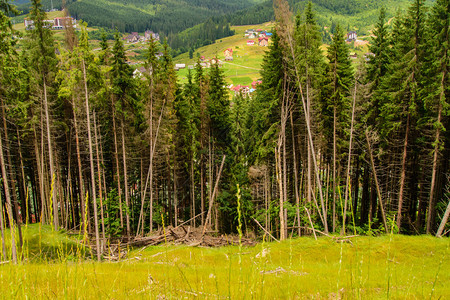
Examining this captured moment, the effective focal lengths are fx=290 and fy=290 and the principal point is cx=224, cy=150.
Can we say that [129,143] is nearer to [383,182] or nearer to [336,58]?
[336,58]

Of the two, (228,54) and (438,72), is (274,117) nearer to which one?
(438,72)

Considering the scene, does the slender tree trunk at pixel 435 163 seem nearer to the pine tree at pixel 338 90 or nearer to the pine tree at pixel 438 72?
the pine tree at pixel 438 72

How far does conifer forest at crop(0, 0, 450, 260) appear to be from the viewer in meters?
16.8

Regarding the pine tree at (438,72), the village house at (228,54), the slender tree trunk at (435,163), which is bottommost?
the slender tree trunk at (435,163)

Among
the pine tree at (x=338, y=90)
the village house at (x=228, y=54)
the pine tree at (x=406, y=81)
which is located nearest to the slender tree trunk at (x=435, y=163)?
the pine tree at (x=406, y=81)

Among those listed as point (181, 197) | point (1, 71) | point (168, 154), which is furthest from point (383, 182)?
point (1, 71)

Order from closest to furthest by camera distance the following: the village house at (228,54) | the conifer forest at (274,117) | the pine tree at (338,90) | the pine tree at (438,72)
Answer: the pine tree at (438,72), the conifer forest at (274,117), the pine tree at (338,90), the village house at (228,54)

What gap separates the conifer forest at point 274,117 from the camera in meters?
16.8

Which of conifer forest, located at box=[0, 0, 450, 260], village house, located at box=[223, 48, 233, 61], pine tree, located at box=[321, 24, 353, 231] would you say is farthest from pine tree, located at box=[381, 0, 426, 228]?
village house, located at box=[223, 48, 233, 61]

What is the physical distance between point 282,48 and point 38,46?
15232 millimetres

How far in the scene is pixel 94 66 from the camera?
17.1 meters

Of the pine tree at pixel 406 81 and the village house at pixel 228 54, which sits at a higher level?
the village house at pixel 228 54

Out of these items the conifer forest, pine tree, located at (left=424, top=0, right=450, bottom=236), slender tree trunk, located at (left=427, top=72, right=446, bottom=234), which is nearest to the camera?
pine tree, located at (left=424, top=0, right=450, bottom=236)

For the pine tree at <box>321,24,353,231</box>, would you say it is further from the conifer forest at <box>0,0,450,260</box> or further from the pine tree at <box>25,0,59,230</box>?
the pine tree at <box>25,0,59,230</box>
